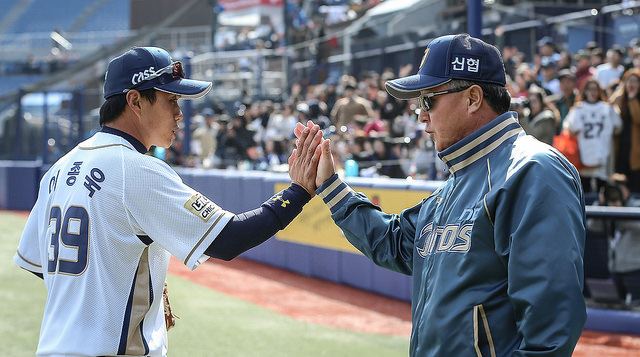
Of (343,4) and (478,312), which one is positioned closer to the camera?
(478,312)

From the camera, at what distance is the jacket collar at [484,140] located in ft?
8.48

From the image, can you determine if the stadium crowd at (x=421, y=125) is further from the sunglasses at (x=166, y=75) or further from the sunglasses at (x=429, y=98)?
the sunglasses at (x=429, y=98)

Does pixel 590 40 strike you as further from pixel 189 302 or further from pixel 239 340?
pixel 239 340

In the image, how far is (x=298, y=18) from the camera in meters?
22.2

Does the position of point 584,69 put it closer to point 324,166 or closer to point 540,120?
point 540,120

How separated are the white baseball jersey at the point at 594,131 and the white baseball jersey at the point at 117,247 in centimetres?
672

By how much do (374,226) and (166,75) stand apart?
84 cm

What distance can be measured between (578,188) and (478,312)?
405 millimetres

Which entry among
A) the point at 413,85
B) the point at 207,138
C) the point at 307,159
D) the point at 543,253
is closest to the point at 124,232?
the point at 307,159

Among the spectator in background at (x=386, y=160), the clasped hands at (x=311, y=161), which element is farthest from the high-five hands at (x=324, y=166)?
the spectator in background at (x=386, y=160)

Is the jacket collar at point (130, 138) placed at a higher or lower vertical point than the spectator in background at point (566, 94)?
lower

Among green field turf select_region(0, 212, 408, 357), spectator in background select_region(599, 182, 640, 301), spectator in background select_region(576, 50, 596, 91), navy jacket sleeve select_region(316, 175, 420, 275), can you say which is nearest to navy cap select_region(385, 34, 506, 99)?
navy jacket sleeve select_region(316, 175, 420, 275)

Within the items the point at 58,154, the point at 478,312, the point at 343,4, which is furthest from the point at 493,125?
the point at 343,4

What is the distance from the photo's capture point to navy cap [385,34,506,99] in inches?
103
